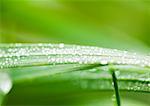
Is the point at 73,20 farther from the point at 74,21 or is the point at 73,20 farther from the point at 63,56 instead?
the point at 63,56

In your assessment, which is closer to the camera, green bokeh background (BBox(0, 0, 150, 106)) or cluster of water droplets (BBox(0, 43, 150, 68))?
cluster of water droplets (BBox(0, 43, 150, 68))

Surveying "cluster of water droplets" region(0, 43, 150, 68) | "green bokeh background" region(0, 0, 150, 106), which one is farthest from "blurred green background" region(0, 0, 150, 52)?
"cluster of water droplets" region(0, 43, 150, 68)

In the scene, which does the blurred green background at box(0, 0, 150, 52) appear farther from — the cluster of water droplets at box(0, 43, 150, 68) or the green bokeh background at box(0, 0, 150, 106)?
the cluster of water droplets at box(0, 43, 150, 68)

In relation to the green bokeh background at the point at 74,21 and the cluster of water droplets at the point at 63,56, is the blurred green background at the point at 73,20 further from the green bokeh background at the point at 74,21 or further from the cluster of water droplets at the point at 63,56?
the cluster of water droplets at the point at 63,56

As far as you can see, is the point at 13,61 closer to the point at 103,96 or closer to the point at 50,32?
the point at 103,96

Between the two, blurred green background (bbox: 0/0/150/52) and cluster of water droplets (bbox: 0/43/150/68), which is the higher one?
blurred green background (bbox: 0/0/150/52)

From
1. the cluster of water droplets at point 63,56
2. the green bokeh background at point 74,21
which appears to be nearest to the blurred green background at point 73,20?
the green bokeh background at point 74,21

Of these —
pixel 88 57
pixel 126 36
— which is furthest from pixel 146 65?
pixel 126 36
